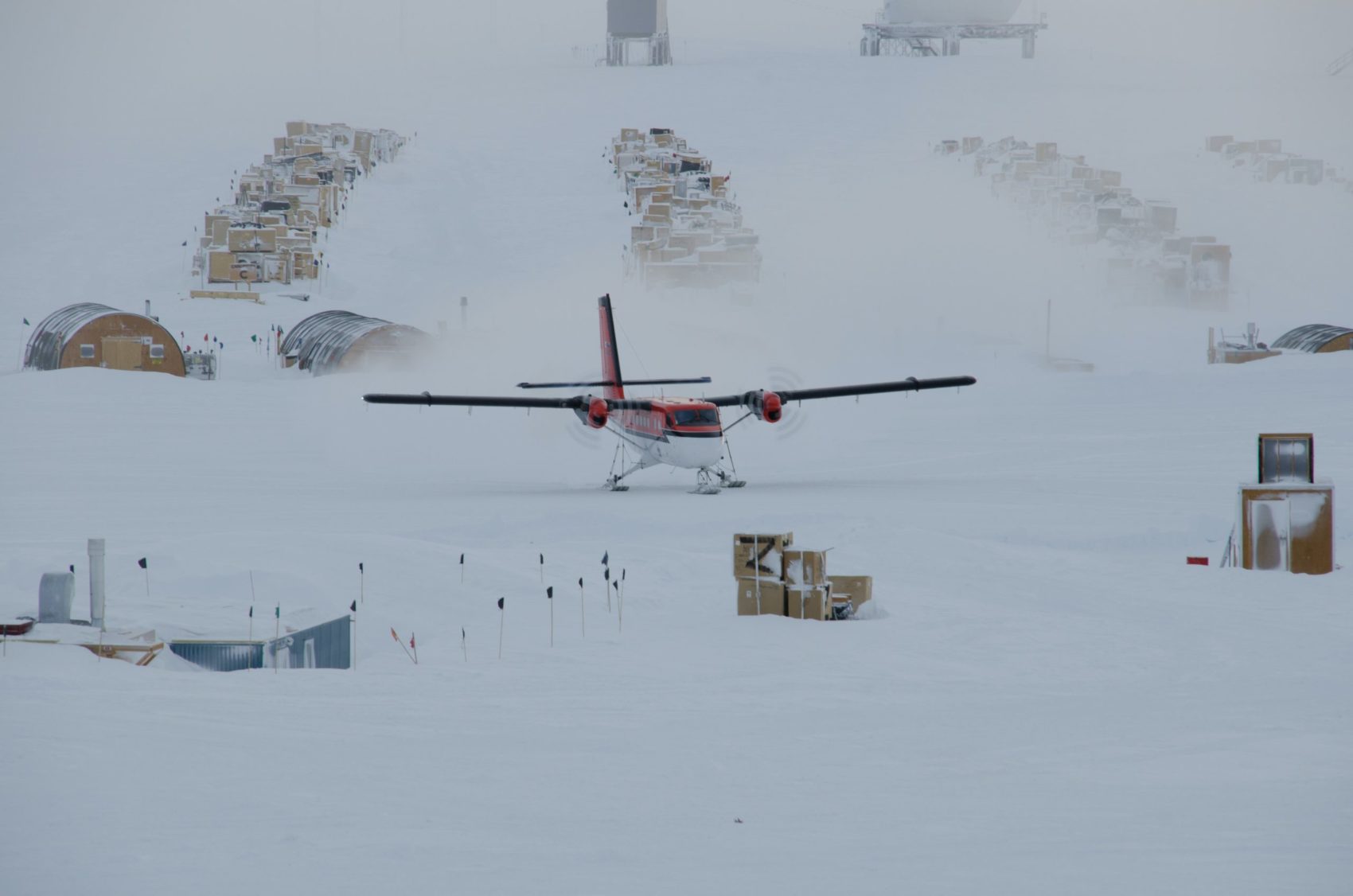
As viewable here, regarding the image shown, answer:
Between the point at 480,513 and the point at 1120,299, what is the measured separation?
166ft

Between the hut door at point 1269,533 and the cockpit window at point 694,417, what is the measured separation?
12153 mm

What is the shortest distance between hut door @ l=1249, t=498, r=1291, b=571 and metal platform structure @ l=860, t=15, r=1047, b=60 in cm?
12510

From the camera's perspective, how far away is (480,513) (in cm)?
2500

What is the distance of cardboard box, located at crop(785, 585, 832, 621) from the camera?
1612 centimetres

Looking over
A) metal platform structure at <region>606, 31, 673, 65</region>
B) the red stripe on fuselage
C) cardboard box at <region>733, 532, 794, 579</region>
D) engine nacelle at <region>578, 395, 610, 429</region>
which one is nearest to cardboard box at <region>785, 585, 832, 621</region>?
cardboard box at <region>733, 532, 794, 579</region>

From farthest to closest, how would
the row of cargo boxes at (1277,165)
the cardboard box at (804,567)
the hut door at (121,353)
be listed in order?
the row of cargo boxes at (1277,165)
the hut door at (121,353)
the cardboard box at (804,567)

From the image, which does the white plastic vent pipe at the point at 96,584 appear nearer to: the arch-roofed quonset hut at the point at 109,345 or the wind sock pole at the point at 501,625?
the wind sock pole at the point at 501,625

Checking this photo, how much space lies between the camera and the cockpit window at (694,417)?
28.6 meters

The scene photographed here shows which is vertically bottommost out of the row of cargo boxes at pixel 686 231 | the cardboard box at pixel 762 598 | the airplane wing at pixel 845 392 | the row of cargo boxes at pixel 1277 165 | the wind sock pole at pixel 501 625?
the wind sock pole at pixel 501 625

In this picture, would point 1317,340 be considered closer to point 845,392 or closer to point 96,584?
point 845,392

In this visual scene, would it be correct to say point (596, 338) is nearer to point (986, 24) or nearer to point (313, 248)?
point (313, 248)

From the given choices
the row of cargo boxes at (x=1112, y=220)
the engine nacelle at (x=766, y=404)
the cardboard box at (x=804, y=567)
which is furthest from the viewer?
the row of cargo boxes at (x=1112, y=220)

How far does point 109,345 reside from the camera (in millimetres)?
44875

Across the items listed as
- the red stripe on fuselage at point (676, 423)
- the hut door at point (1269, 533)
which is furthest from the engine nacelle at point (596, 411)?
the hut door at point (1269, 533)
